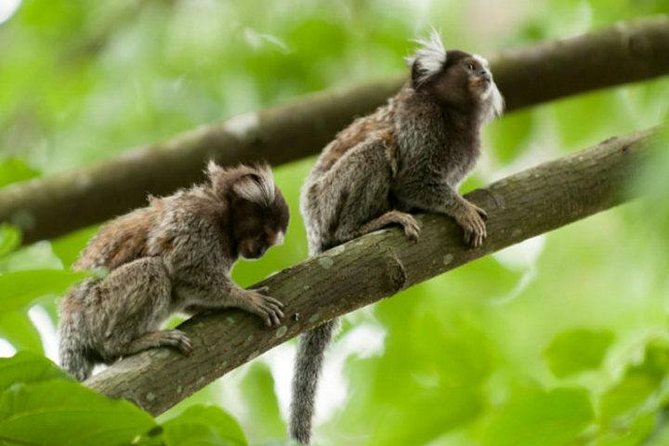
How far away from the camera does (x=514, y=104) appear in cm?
513

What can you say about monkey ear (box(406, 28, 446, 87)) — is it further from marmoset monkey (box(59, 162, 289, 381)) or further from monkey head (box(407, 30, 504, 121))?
marmoset monkey (box(59, 162, 289, 381))

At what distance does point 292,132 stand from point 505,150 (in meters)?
1.15

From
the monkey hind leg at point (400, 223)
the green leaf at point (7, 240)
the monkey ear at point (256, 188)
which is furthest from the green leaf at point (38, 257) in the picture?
the green leaf at point (7, 240)

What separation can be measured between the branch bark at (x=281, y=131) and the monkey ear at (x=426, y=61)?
0.21 metres

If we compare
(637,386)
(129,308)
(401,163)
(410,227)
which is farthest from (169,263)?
(637,386)

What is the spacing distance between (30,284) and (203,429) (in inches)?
18.5

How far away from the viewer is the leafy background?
3221 millimetres

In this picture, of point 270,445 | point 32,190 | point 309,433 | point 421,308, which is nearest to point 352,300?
point 309,433

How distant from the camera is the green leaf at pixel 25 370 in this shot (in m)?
2.11

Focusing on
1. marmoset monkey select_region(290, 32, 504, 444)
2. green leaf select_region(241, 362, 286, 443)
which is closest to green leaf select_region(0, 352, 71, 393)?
marmoset monkey select_region(290, 32, 504, 444)

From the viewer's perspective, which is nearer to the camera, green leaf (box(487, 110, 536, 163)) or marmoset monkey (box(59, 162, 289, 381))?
marmoset monkey (box(59, 162, 289, 381))

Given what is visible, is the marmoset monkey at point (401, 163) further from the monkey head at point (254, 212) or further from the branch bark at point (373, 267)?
the monkey head at point (254, 212)

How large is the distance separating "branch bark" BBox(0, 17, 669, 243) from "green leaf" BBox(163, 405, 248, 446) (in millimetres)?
2690

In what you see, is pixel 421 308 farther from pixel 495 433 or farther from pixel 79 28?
pixel 79 28
